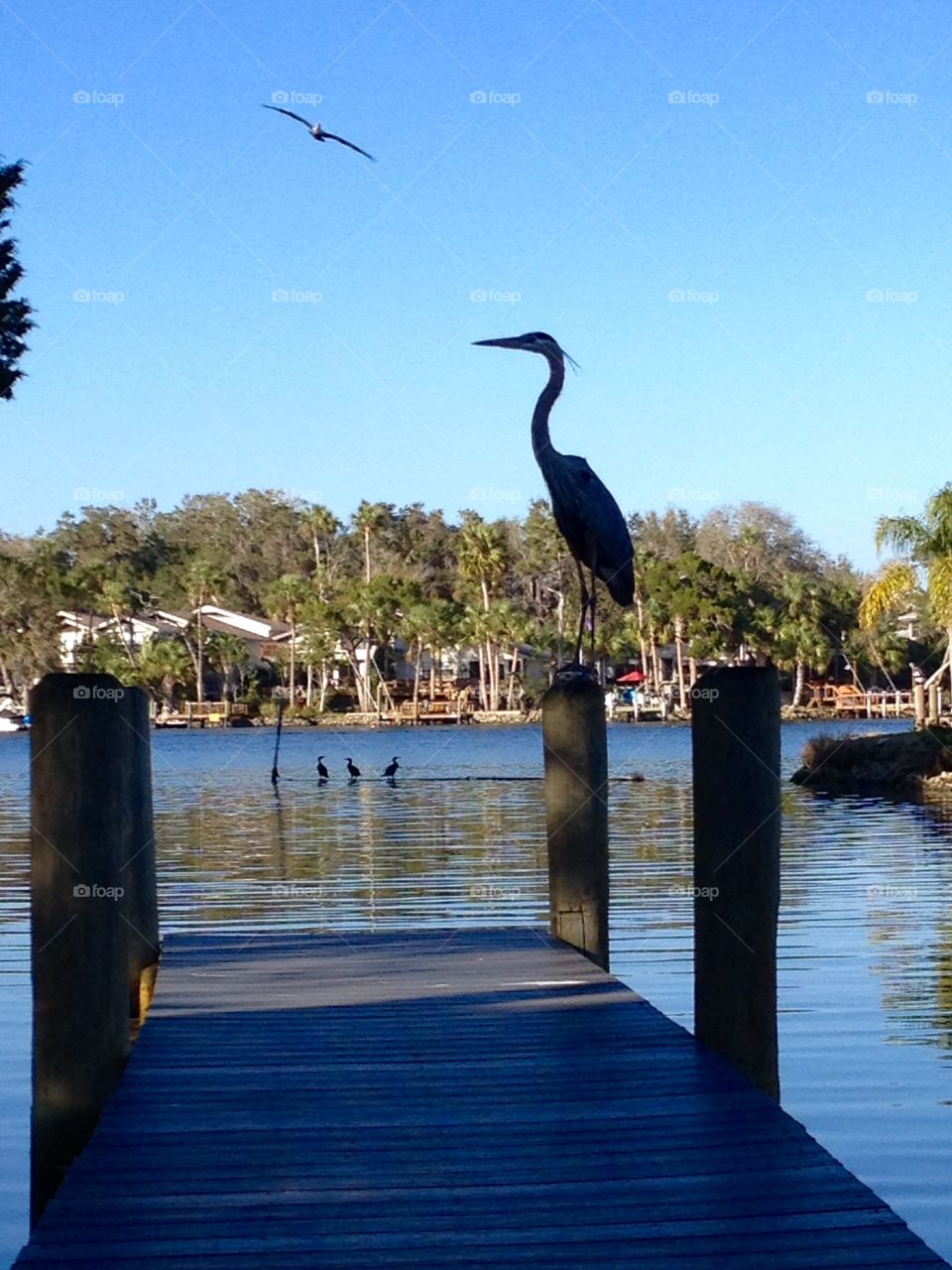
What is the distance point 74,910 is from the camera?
20.9 feet

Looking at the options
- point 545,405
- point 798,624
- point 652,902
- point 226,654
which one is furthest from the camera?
point 226,654

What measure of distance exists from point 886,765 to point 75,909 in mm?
34613

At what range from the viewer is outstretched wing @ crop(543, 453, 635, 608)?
1155 cm

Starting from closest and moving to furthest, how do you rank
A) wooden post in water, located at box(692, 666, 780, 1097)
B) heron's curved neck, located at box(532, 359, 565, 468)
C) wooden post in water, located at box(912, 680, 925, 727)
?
wooden post in water, located at box(692, 666, 780, 1097)
heron's curved neck, located at box(532, 359, 565, 468)
wooden post in water, located at box(912, 680, 925, 727)

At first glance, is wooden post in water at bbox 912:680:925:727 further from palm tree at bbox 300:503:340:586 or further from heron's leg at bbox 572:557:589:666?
palm tree at bbox 300:503:340:586

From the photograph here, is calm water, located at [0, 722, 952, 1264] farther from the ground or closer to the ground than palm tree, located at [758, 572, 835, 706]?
closer to the ground

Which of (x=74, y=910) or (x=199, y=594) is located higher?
(x=199, y=594)

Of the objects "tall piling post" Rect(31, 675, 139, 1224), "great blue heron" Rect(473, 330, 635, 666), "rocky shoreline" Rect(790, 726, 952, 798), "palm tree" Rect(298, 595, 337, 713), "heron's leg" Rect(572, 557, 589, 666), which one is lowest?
"rocky shoreline" Rect(790, 726, 952, 798)

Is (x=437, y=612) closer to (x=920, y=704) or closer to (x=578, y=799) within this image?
(x=920, y=704)

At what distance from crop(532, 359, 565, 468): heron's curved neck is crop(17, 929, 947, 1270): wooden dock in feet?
14.6

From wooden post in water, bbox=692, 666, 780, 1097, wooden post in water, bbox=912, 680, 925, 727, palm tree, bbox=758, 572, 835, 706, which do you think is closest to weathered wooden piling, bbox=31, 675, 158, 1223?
wooden post in water, bbox=692, 666, 780, 1097

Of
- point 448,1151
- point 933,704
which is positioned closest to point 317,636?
point 933,704

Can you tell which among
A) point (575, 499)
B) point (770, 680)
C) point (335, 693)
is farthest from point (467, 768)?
point (335, 693)

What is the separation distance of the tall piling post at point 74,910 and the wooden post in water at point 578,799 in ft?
12.3
